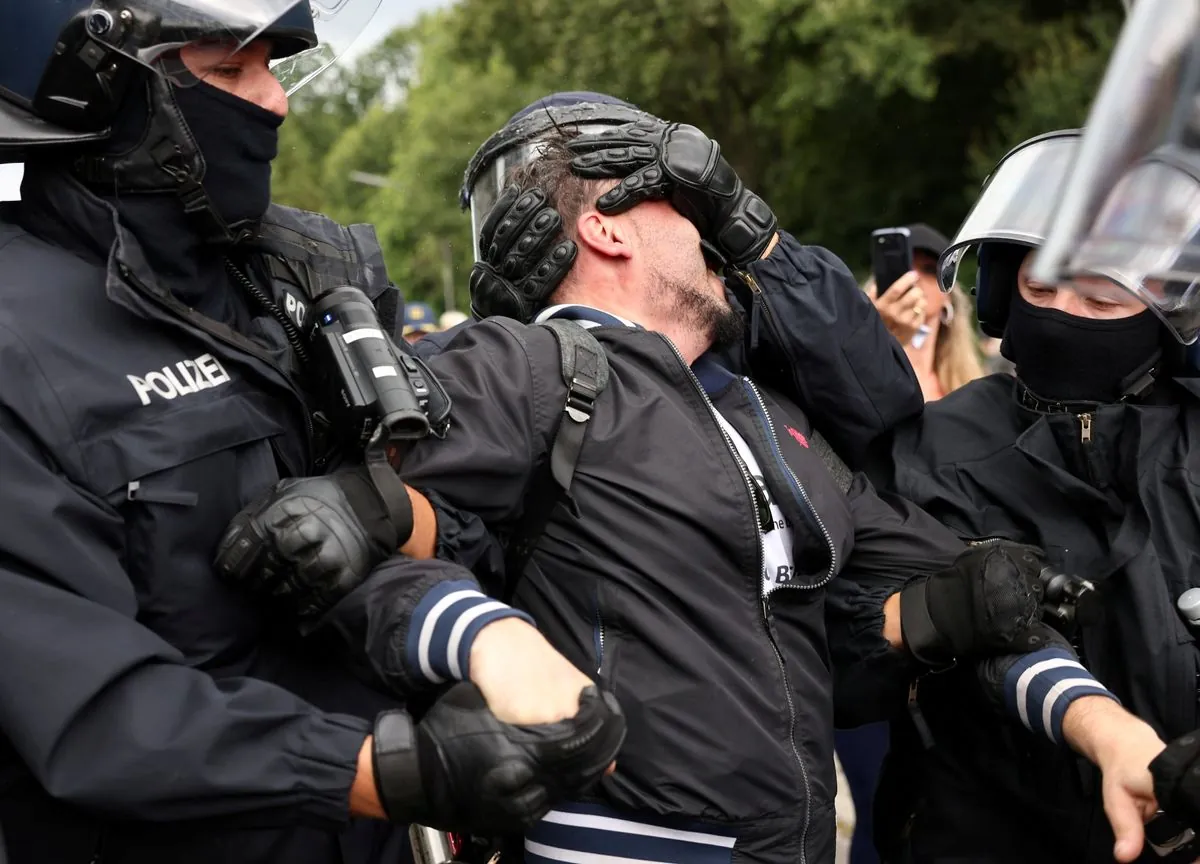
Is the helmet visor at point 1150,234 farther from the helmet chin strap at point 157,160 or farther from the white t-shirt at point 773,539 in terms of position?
the helmet chin strap at point 157,160

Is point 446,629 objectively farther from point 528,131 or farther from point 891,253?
point 891,253

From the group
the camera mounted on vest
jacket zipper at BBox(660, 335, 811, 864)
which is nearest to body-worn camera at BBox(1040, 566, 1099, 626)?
the camera mounted on vest

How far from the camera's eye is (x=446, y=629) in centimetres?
204

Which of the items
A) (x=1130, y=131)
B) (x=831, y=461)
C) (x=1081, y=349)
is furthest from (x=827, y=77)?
(x=1130, y=131)

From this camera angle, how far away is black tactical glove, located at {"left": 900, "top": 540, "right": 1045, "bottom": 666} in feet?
8.88

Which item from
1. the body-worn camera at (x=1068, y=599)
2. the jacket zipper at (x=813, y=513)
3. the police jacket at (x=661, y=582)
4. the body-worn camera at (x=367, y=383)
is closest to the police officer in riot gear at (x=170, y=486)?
Result: the body-worn camera at (x=367, y=383)

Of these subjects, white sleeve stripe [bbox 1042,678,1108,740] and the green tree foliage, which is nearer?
white sleeve stripe [bbox 1042,678,1108,740]

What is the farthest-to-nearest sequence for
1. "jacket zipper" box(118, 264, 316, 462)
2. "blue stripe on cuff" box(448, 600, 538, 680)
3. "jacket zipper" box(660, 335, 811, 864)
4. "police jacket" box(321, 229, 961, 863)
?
"jacket zipper" box(660, 335, 811, 864)
"police jacket" box(321, 229, 961, 863)
"jacket zipper" box(118, 264, 316, 462)
"blue stripe on cuff" box(448, 600, 538, 680)

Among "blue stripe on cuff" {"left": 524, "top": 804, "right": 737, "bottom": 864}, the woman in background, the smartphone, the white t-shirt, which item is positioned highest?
the white t-shirt

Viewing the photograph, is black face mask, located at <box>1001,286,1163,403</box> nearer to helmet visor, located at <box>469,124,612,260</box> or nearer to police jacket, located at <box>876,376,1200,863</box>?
police jacket, located at <box>876,376,1200,863</box>

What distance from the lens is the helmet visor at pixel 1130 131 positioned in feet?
4.60

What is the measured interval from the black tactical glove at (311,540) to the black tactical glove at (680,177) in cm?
102

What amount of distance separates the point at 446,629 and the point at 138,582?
484 mm

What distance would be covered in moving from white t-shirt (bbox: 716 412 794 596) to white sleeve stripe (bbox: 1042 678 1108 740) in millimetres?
544
